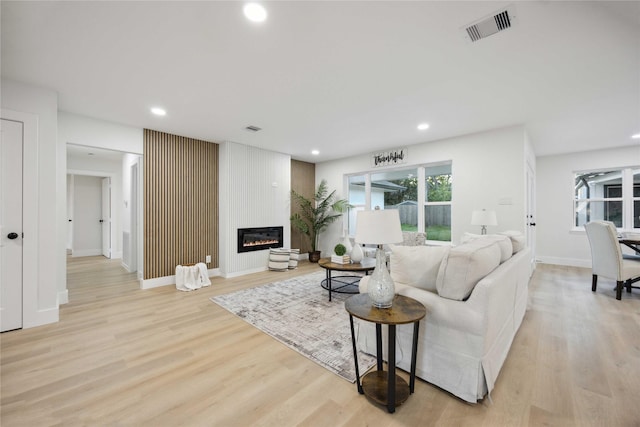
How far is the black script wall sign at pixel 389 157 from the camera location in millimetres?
5287

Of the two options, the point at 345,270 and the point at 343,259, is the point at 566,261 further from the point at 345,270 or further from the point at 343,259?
the point at 345,270

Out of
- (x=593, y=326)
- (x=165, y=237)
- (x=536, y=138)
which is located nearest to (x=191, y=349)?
(x=165, y=237)

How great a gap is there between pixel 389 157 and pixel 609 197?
184 inches

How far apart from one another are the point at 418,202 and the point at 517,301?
3.00 metres

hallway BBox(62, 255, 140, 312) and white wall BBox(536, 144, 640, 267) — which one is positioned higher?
white wall BBox(536, 144, 640, 267)

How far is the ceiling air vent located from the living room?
61 millimetres

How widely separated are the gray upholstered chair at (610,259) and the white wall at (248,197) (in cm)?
527

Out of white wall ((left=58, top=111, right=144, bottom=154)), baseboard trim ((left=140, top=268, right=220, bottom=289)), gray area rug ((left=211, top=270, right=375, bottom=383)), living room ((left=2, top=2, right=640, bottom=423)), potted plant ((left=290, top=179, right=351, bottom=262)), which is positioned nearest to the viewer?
living room ((left=2, top=2, right=640, bottom=423))

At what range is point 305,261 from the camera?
21.1 feet

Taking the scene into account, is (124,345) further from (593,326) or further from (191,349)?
(593,326)

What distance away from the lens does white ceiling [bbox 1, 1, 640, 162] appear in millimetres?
1764

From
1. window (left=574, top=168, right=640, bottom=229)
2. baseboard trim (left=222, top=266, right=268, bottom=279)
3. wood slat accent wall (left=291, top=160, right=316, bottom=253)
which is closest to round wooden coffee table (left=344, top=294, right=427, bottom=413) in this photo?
baseboard trim (left=222, top=266, right=268, bottom=279)

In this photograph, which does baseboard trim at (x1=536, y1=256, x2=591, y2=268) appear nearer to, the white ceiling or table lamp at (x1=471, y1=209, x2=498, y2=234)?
the white ceiling

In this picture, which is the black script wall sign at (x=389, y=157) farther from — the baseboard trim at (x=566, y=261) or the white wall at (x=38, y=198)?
the white wall at (x=38, y=198)
